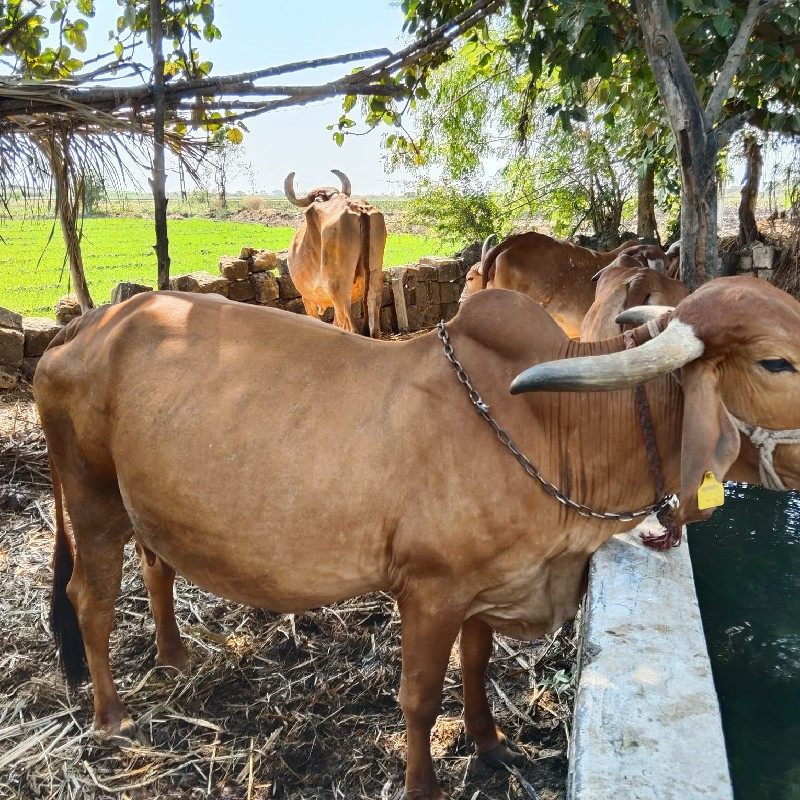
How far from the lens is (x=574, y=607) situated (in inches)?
104

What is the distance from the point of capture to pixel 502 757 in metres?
2.86

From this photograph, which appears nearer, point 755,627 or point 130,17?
point 755,627

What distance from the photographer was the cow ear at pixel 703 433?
2.06m

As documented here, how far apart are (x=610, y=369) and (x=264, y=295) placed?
8675mm

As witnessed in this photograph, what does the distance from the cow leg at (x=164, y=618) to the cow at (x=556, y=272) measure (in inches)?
208

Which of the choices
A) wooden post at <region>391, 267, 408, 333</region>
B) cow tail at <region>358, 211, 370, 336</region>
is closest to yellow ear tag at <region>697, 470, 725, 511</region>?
cow tail at <region>358, 211, 370, 336</region>

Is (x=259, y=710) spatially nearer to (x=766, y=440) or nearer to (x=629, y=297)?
(x=766, y=440)

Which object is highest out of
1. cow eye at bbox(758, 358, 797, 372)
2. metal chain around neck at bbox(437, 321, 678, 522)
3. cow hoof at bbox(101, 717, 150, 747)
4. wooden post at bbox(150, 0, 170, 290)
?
wooden post at bbox(150, 0, 170, 290)

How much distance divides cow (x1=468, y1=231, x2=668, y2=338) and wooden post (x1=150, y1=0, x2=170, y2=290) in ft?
13.9

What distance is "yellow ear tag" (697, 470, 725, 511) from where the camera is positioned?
6.94ft

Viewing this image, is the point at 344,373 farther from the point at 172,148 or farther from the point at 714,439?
the point at 172,148

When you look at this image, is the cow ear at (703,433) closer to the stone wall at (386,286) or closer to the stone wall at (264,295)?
the stone wall at (264,295)

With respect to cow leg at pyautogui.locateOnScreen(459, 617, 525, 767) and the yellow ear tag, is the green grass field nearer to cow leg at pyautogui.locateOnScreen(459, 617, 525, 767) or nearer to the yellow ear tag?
cow leg at pyautogui.locateOnScreen(459, 617, 525, 767)

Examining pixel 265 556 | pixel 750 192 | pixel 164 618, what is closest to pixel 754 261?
pixel 750 192
